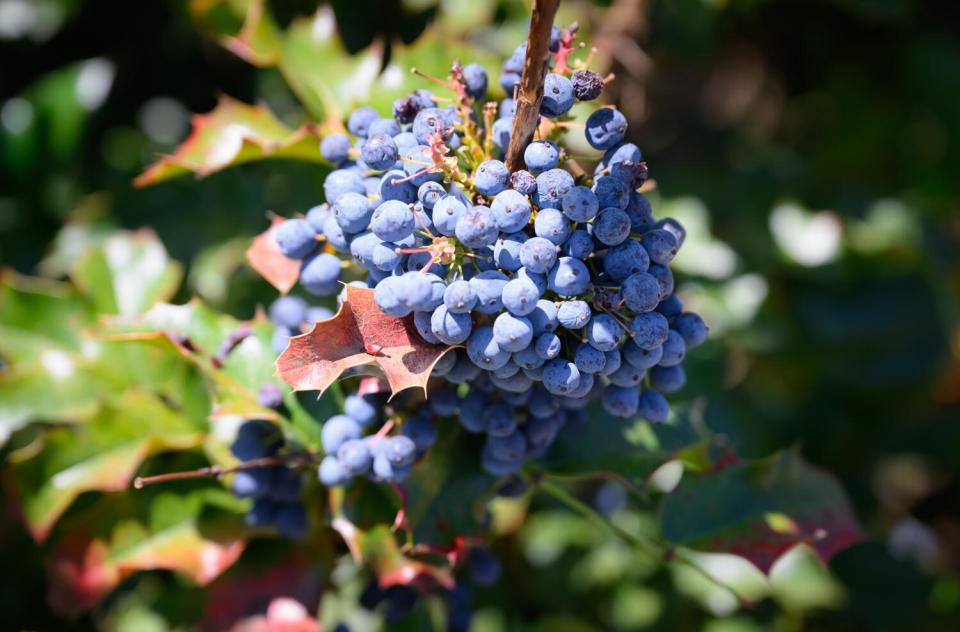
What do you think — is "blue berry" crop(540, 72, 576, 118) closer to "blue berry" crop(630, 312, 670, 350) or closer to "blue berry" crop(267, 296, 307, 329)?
"blue berry" crop(630, 312, 670, 350)

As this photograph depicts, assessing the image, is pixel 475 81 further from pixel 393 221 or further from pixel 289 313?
pixel 289 313

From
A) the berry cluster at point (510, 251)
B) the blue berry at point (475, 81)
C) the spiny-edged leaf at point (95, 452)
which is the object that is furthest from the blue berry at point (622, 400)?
the spiny-edged leaf at point (95, 452)

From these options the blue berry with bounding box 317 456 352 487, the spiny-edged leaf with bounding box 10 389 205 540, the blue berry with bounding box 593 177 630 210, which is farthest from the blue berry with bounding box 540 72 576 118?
the spiny-edged leaf with bounding box 10 389 205 540

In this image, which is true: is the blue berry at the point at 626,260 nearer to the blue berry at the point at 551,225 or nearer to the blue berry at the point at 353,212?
the blue berry at the point at 551,225

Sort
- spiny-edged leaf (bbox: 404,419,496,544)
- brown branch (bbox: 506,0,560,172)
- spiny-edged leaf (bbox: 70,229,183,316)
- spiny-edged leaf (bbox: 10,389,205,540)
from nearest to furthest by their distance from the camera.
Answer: brown branch (bbox: 506,0,560,172)
spiny-edged leaf (bbox: 404,419,496,544)
spiny-edged leaf (bbox: 10,389,205,540)
spiny-edged leaf (bbox: 70,229,183,316)

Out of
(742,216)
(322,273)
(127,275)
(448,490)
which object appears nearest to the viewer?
(322,273)

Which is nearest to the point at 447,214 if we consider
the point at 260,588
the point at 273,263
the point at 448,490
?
the point at 273,263
